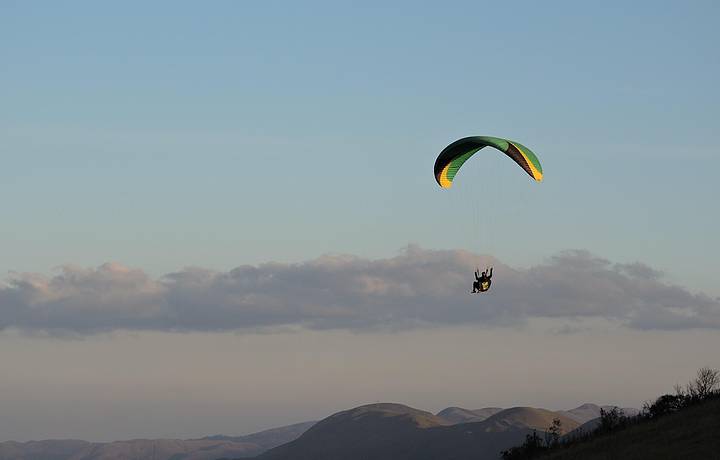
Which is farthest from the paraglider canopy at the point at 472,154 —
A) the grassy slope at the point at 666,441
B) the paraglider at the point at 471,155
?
the grassy slope at the point at 666,441

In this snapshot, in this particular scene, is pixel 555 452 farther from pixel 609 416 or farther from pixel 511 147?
pixel 511 147

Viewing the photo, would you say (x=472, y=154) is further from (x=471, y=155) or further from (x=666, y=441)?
(x=666, y=441)

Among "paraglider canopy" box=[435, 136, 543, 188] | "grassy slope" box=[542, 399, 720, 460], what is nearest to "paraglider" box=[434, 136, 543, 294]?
"paraglider canopy" box=[435, 136, 543, 188]

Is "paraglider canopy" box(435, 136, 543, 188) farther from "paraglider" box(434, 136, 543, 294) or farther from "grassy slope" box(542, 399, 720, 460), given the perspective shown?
"grassy slope" box(542, 399, 720, 460)

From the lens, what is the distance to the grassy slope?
2665 inches

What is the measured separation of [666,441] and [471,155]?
68.7 ft

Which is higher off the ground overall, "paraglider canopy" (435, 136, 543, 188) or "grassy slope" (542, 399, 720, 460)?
"paraglider canopy" (435, 136, 543, 188)

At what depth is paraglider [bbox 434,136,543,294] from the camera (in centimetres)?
7525

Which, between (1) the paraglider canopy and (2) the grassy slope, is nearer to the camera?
(2) the grassy slope

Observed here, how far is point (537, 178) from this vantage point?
7438cm

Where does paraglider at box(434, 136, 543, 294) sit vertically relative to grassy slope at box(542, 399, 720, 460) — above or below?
above

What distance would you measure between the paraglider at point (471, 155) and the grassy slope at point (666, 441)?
1323 centimetres

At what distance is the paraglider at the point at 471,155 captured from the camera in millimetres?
75250

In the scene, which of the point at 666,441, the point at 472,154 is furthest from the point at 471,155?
the point at 666,441
